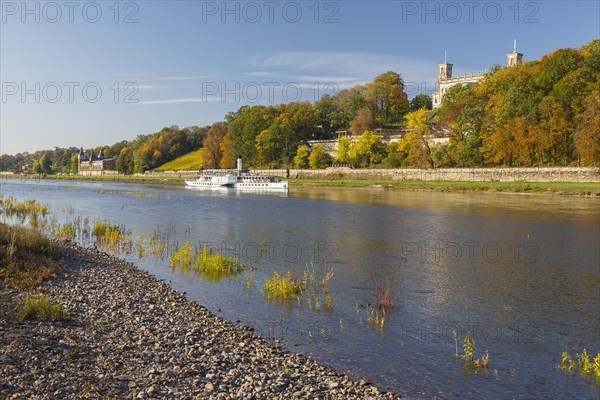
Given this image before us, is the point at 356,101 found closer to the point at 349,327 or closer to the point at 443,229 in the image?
the point at 443,229

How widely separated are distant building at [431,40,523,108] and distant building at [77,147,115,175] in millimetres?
120721

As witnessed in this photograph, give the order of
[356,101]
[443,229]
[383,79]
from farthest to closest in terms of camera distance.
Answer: [383,79], [356,101], [443,229]

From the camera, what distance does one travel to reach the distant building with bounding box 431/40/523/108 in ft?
469

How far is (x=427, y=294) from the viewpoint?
1631cm

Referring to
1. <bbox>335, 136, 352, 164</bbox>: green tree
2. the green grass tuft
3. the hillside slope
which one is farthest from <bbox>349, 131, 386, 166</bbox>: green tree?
the green grass tuft

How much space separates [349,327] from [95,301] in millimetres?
7052

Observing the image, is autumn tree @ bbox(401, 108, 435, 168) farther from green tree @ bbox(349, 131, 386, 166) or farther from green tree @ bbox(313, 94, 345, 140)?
green tree @ bbox(313, 94, 345, 140)

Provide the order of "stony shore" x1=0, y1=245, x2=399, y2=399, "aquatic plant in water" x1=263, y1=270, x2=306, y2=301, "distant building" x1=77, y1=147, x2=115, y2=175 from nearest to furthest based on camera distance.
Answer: "stony shore" x1=0, y1=245, x2=399, y2=399 → "aquatic plant in water" x1=263, y1=270, x2=306, y2=301 → "distant building" x1=77, y1=147, x2=115, y2=175

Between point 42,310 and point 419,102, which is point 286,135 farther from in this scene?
point 42,310

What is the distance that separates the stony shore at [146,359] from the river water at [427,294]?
1.17m

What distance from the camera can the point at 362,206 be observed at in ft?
162

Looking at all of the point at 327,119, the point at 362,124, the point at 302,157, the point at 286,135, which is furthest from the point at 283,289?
the point at 327,119

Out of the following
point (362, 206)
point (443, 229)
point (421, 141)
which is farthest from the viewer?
point (421, 141)

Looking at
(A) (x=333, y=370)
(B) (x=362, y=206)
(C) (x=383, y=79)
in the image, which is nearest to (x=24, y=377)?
(A) (x=333, y=370)
